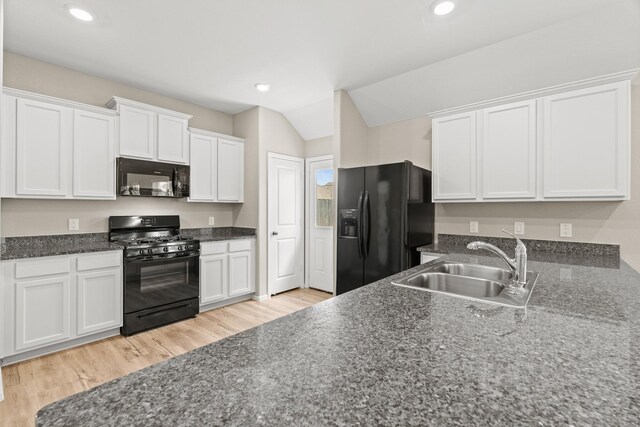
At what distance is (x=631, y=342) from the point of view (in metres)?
0.81

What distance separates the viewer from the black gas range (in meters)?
3.02

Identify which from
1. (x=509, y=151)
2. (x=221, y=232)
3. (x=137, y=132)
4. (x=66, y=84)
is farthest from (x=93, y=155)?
(x=509, y=151)

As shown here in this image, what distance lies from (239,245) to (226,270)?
14.6 inches

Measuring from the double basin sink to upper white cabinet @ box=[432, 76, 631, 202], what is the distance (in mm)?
1118

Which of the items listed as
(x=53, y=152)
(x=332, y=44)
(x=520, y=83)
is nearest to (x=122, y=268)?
(x=53, y=152)

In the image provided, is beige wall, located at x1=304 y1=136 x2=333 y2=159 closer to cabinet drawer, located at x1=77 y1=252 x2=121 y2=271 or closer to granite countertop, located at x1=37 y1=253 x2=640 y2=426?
cabinet drawer, located at x1=77 y1=252 x2=121 y2=271

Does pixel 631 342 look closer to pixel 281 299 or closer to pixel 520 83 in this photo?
pixel 520 83

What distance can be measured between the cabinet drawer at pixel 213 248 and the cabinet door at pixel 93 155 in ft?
3.57

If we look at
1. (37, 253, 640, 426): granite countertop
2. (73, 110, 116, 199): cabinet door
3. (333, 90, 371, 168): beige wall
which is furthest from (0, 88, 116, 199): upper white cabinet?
(37, 253, 640, 426): granite countertop

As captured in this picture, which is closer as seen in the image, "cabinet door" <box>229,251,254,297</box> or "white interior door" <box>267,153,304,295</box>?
"cabinet door" <box>229,251,254,297</box>

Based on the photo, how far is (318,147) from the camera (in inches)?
186

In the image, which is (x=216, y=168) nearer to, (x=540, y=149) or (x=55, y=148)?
(x=55, y=148)

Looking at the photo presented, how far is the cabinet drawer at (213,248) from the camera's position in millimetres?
3674

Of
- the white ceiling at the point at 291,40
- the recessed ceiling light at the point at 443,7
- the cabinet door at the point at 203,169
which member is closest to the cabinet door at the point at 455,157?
the white ceiling at the point at 291,40
